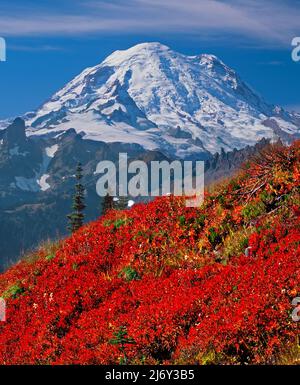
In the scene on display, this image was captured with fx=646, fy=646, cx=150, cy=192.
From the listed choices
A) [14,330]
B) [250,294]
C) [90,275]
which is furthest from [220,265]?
[14,330]

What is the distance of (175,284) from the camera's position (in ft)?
49.8

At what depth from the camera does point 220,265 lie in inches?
610

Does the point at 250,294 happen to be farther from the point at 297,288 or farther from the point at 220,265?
the point at 220,265

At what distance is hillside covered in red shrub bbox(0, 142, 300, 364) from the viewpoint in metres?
11.8

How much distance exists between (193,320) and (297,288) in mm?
2196

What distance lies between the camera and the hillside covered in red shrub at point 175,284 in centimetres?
1184

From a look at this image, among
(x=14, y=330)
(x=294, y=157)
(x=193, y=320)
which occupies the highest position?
(x=294, y=157)

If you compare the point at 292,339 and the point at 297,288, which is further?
the point at 297,288

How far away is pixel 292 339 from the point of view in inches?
441
